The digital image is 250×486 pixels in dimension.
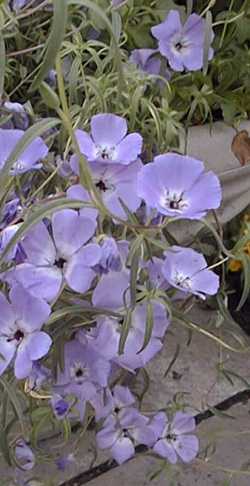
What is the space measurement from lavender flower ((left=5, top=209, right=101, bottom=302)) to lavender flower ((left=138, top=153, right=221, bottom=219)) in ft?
0.24

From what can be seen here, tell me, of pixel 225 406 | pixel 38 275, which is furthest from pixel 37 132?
pixel 225 406

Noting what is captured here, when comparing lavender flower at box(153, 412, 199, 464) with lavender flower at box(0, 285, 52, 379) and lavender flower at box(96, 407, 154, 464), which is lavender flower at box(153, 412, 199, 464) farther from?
lavender flower at box(0, 285, 52, 379)

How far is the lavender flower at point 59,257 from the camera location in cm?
101

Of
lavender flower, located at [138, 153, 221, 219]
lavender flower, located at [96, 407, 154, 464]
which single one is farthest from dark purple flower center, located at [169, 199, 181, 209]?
lavender flower, located at [96, 407, 154, 464]

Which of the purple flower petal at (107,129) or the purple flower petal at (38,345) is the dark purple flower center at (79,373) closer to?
the purple flower petal at (38,345)

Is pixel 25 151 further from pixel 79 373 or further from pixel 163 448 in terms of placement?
pixel 163 448

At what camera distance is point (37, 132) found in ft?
3.04

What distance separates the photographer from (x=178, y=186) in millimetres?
1032

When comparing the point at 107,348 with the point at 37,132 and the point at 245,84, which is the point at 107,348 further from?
the point at 245,84

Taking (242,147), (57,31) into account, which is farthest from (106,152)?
(242,147)

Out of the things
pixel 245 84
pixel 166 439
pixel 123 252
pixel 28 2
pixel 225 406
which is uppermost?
pixel 28 2

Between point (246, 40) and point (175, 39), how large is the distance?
1.41ft

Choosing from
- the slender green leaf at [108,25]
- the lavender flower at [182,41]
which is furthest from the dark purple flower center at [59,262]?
the lavender flower at [182,41]

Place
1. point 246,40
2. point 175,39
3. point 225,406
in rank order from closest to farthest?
point 175,39, point 246,40, point 225,406
